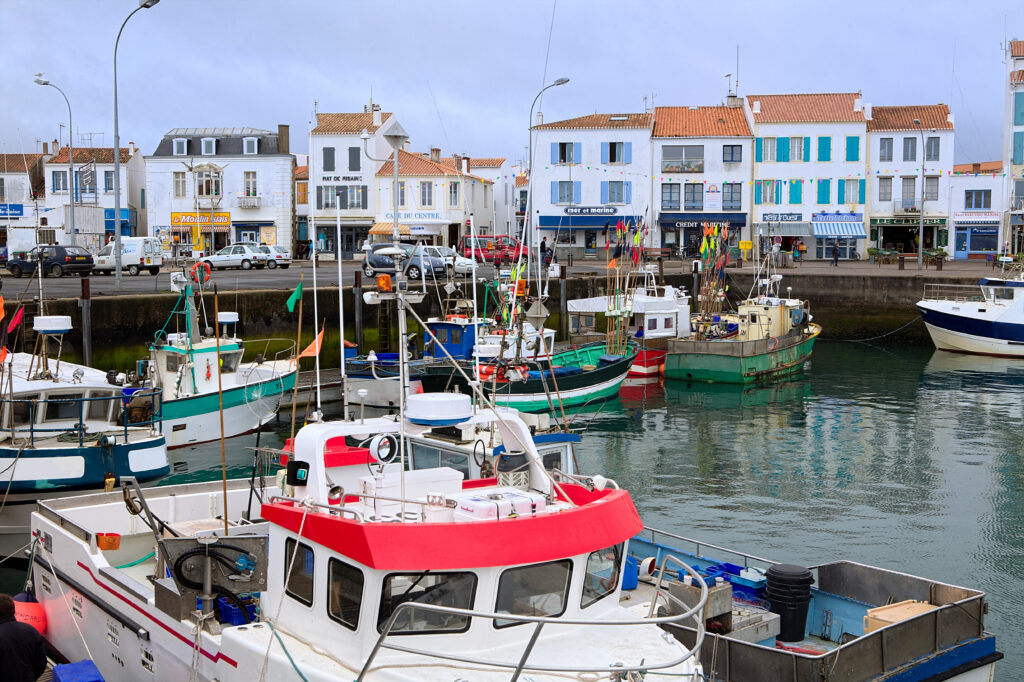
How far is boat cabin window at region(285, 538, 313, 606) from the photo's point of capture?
23.8ft

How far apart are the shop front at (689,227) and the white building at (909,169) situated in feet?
23.0

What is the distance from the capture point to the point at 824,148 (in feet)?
169

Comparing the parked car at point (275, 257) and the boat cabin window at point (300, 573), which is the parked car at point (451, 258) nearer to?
the parked car at point (275, 257)

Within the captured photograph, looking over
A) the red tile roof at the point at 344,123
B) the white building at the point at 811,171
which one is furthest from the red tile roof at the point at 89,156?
the white building at the point at 811,171

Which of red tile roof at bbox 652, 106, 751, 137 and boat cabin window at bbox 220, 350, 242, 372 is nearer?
boat cabin window at bbox 220, 350, 242, 372

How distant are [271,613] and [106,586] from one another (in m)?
2.42

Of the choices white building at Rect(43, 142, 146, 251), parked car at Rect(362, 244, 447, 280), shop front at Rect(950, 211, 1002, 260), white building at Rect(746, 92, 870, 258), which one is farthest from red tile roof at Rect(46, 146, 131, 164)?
shop front at Rect(950, 211, 1002, 260)

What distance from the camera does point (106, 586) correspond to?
30.2 ft

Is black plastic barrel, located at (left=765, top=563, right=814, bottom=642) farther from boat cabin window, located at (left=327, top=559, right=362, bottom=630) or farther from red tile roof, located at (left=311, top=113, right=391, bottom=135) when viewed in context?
red tile roof, located at (left=311, top=113, right=391, bottom=135)

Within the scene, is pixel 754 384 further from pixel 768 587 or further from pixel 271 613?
pixel 271 613

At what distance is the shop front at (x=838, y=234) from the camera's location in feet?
169

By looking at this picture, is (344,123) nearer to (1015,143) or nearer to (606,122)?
(606,122)

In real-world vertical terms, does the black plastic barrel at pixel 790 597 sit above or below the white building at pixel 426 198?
below

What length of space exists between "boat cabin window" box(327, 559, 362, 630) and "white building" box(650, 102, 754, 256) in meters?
45.6
